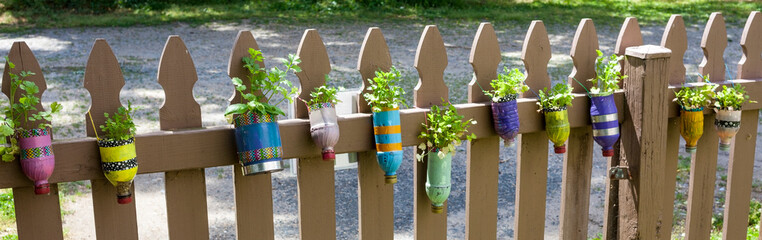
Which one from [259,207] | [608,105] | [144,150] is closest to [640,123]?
[608,105]

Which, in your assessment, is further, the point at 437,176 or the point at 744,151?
the point at 744,151

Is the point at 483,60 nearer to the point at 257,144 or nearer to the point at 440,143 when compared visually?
the point at 440,143

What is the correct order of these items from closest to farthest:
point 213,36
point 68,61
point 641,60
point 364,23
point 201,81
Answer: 1. point 641,60
2. point 201,81
3. point 68,61
4. point 213,36
5. point 364,23

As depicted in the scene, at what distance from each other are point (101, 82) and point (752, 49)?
2.32 meters

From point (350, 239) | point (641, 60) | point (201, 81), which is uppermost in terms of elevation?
point (641, 60)

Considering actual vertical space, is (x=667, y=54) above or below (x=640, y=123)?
above

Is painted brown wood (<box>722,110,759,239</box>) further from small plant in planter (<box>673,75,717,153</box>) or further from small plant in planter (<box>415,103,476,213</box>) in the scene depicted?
small plant in planter (<box>415,103,476,213</box>)

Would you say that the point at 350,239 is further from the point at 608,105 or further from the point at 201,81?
the point at 201,81

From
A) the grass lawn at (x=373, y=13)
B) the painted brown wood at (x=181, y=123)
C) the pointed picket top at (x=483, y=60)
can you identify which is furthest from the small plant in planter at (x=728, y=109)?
the grass lawn at (x=373, y=13)

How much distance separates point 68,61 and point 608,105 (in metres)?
6.61

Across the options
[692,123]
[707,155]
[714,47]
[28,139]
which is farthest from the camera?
[707,155]

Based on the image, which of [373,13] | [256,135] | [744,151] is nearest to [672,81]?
[744,151]

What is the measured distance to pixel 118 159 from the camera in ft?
6.07

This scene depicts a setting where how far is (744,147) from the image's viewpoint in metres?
2.88
